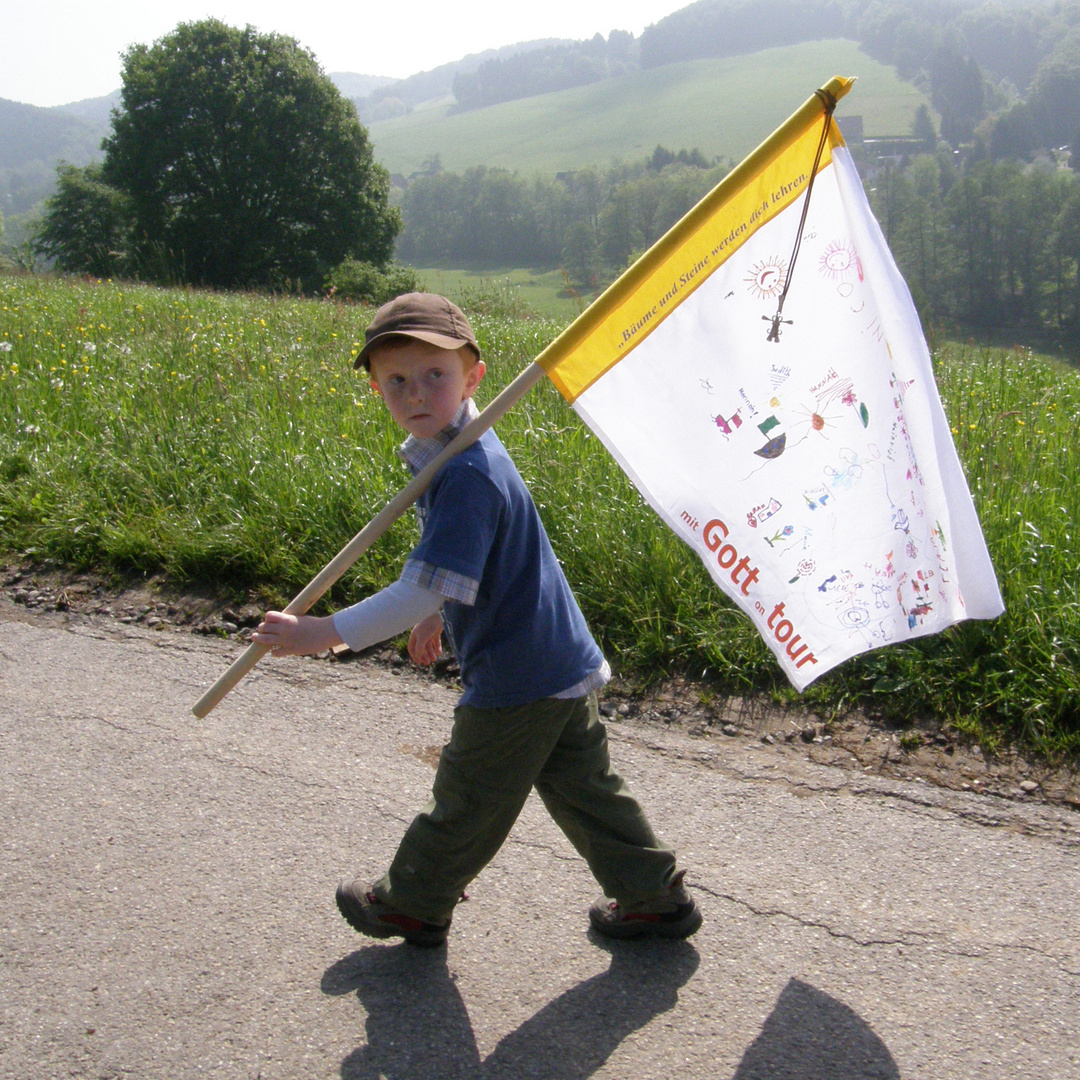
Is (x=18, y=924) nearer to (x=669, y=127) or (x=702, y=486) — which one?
(x=702, y=486)

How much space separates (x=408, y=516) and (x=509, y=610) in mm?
2645

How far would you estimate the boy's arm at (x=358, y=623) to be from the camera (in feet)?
6.39

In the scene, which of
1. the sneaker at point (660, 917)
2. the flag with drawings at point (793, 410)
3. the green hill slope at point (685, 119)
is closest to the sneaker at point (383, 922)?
the sneaker at point (660, 917)

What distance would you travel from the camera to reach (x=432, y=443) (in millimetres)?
2078

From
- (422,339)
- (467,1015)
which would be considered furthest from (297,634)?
(467,1015)

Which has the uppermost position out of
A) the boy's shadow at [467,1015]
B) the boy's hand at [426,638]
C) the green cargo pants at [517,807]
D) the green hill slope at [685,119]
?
the green hill slope at [685,119]

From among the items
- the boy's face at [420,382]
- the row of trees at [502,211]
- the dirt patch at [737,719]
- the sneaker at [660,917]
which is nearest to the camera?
the boy's face at [420,382]

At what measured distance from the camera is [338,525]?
4656 mm

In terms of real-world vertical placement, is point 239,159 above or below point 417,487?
above

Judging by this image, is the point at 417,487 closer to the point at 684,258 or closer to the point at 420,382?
the point at 420,382

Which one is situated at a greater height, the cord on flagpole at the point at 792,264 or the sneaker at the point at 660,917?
the cord on flagpole at the point at 792,264

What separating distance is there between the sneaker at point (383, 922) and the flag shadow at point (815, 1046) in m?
0.77

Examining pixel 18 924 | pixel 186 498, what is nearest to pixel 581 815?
pixel 18 924

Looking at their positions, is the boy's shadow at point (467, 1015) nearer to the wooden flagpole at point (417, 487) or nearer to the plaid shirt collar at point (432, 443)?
the wooden flagpole at point (417, 487)
